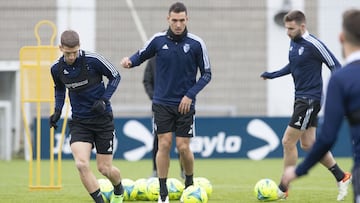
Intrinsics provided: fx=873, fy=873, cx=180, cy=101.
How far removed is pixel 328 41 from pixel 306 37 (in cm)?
1422

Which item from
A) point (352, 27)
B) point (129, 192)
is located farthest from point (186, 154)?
point (352, 27)

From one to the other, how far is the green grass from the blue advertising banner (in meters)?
0.60

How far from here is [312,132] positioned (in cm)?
1105

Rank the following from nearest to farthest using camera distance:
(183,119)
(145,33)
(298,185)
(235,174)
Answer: (183,119)
(298,185)
(235,174)
(145,33)

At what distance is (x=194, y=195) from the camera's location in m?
9.84

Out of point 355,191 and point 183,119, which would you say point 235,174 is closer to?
point 183,119

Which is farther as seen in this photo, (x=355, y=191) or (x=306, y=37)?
(x=306, y=37)

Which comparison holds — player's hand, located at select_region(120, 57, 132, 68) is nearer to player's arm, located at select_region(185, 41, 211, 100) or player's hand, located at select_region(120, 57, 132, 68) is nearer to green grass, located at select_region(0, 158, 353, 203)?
player's arm, located at select_region(185, 41, 211, 100)

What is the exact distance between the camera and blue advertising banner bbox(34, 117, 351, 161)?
2088 cm

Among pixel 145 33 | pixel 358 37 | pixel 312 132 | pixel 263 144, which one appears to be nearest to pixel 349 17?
pixel 358 37

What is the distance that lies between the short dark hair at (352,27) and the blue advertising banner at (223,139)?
50.7 feet

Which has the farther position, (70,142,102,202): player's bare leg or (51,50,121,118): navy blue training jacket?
(51,50,121,118): navy blue training jacket

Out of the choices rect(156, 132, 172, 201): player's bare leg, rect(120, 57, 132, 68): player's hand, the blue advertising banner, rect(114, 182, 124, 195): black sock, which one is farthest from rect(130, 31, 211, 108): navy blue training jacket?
the blue advertising banner

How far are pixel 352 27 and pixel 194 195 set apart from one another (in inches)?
186
